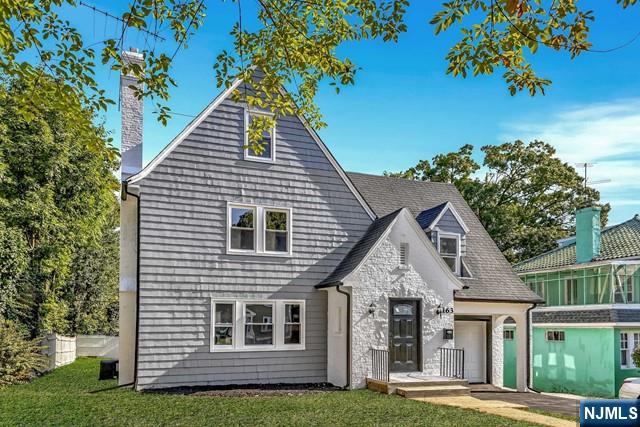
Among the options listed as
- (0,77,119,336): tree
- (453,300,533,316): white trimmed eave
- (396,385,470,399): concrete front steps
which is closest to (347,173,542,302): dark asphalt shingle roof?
(453,300,533,316): white trimmed eave

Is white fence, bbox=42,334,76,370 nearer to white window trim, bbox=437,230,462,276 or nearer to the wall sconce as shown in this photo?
the wall sconce

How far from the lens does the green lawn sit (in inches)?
397

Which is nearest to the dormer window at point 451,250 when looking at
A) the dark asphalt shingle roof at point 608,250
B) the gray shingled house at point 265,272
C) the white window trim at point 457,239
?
the white window trim at point 457,239

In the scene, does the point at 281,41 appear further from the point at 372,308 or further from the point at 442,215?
the point at 442,215

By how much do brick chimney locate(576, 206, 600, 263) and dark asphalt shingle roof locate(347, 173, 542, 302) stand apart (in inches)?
232

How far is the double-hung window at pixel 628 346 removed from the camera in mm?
20203

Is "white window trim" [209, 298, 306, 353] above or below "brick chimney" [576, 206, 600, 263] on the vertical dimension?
below

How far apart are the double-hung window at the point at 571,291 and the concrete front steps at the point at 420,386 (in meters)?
10.5

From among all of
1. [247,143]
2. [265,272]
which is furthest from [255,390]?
[247,143]

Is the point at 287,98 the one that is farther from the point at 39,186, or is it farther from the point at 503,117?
the point at 39,186

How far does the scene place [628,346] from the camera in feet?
67.1

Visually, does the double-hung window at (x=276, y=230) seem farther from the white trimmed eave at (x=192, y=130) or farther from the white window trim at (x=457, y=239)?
the white window trim at (x=457, y=239)

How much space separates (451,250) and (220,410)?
29.4ft

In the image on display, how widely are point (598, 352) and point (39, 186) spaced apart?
73.7ft
